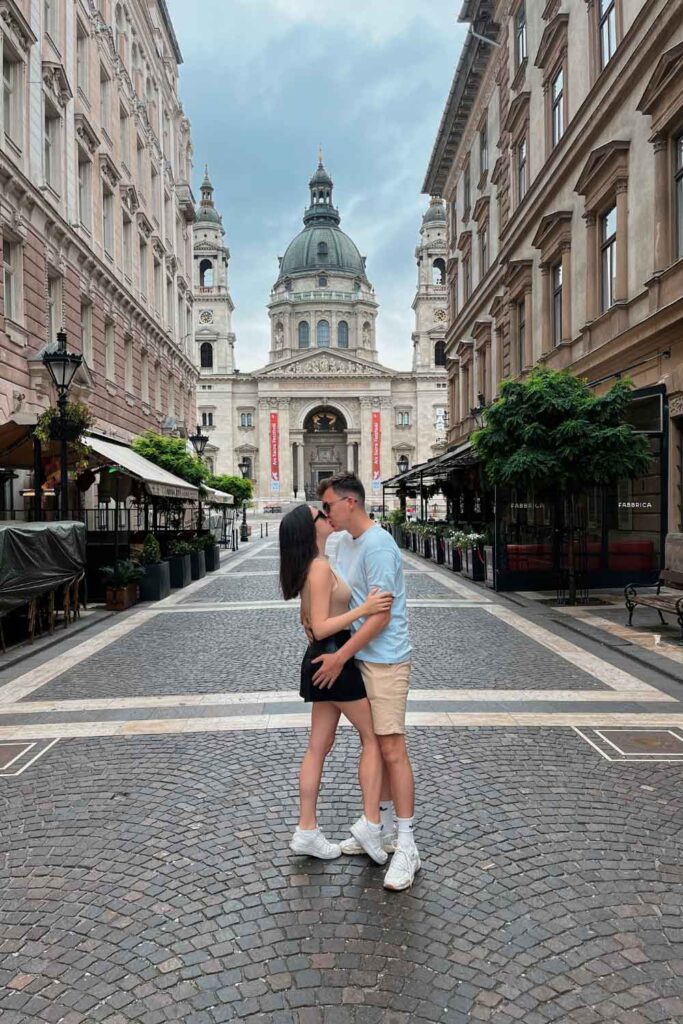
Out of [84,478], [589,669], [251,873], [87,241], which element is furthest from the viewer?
[87,241]

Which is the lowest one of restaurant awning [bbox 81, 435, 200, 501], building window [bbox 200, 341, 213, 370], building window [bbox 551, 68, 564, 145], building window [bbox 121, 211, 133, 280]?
restaurant awning [bbox 81, 435, 200, 501]

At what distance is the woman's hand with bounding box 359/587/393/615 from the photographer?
129 inches

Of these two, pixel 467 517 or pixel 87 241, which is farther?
pixel 467 517

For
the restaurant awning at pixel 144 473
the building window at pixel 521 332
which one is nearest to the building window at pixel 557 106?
the building window at pixel 521 332

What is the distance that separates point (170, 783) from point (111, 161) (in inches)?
980

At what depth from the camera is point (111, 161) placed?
24.3m

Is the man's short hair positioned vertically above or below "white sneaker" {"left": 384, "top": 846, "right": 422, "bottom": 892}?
above

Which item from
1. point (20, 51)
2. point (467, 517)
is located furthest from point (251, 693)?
point (467, 517)

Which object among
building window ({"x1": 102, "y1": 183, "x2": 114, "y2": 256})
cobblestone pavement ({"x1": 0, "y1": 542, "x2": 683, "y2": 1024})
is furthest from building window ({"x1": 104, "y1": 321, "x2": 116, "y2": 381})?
cobblestone pavement ({"x1": 0, "y1": 542, "x2": 683, "y2": 1024})

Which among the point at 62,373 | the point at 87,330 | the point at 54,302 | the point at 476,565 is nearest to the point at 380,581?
the point at 62,373

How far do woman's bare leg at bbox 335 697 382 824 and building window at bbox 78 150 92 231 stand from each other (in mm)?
22513

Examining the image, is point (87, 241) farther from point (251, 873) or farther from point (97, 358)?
point (251, 873)

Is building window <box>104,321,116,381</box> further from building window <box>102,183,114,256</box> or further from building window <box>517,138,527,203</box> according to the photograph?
building window <box>517,138,527,203</box>

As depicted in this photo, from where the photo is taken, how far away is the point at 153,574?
48.6ft
